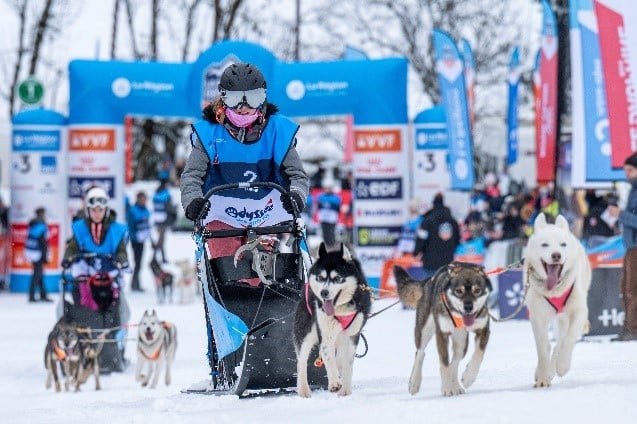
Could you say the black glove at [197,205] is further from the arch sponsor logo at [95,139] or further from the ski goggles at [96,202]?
the arch sponsor logo at [95,139]

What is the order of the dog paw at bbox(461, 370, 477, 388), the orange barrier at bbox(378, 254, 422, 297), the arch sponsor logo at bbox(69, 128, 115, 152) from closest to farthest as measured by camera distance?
1. the dog paw at bbox(461, 370, 477, 388)
2. the orange barrier at bbox(378, 254, 422, 297)
3. the arch sponsor logo at bbox(69, 128, 115, 152)

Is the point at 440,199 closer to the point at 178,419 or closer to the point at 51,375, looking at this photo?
the point at 51,375

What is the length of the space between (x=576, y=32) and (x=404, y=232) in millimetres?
5386

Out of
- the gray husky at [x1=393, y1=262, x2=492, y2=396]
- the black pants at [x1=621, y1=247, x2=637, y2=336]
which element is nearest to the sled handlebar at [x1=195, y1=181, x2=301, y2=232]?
the gray husky at [x1=393, y1=262, x2=492, y2=396]

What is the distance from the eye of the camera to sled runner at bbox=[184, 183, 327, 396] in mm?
5473

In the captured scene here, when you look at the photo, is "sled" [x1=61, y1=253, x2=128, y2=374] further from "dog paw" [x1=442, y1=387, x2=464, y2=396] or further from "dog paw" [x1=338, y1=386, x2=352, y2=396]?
"dog paw" [x1=442, y1=387, x2=464, y2=396]

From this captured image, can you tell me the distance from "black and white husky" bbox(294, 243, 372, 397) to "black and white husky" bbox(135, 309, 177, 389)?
14.0 ft

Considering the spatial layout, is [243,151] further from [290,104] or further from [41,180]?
[41,180]

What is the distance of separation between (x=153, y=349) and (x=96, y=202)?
1.23m

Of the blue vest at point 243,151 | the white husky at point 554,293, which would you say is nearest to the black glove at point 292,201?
the blue vest at point 243,151

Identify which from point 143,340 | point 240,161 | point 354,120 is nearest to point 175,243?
point 354,120

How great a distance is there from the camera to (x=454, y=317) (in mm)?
4930

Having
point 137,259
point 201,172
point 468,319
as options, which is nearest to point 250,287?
point 201,172

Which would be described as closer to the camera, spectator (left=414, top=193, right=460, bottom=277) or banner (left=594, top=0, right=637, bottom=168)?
banner (left=594, top=0, right=637, bottom=168)
